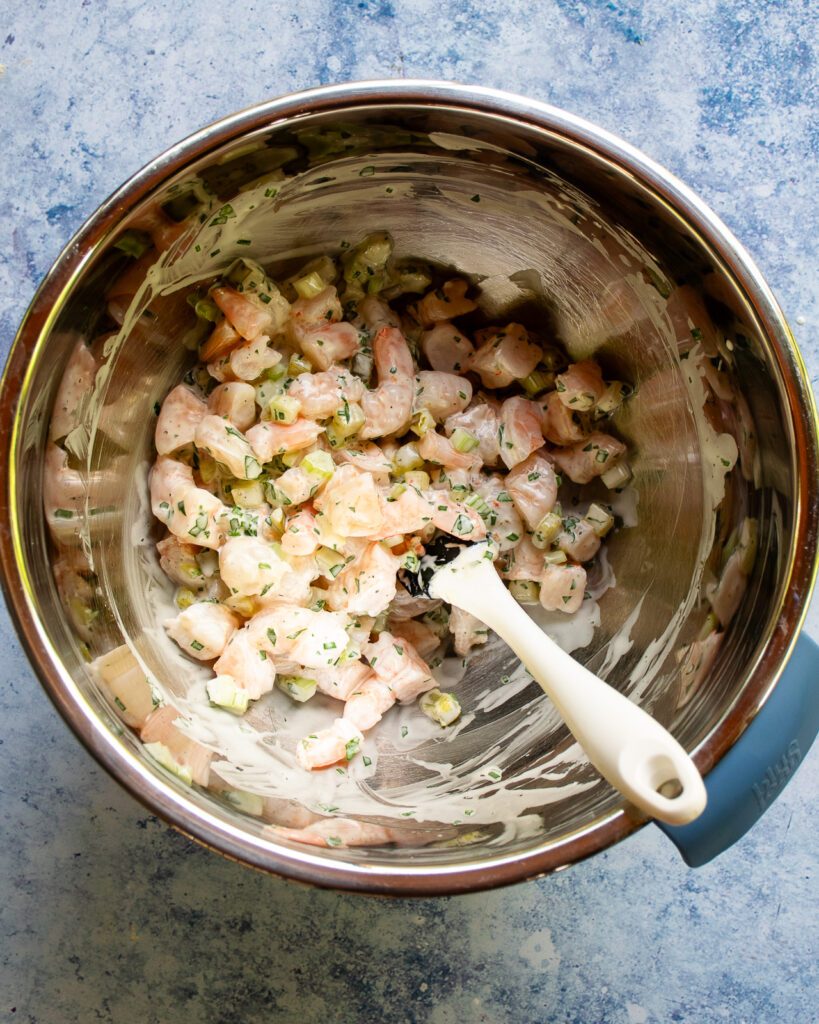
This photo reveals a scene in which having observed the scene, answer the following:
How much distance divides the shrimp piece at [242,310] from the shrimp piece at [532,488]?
0.42 metres

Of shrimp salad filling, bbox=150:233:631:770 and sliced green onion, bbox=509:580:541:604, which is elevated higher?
shrimp salad filling, bbox=150:233:631:770

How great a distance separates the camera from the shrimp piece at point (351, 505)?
4.14ft

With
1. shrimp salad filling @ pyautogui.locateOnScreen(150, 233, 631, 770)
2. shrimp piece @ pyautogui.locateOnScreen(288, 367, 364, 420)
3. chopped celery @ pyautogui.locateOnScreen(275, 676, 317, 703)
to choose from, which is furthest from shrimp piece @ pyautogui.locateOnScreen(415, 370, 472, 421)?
chopped celery @ pyautogui.locateOnScreen(275, 676, 317, 703)

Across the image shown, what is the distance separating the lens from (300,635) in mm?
1279

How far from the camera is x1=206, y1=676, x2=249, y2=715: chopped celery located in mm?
1274

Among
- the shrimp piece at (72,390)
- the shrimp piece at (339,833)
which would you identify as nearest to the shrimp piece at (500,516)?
the shrimp piece at (339,833)

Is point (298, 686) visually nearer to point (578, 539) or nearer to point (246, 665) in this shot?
point (246, 665)

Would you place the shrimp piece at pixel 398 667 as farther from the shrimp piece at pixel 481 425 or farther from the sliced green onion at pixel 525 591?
the shrimp piece at pixel 481 425

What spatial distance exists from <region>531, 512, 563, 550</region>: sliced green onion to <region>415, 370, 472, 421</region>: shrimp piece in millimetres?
205

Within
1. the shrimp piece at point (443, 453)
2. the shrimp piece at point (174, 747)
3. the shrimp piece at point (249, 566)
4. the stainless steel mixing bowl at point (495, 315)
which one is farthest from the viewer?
the shrimp piece at point (443, 453)

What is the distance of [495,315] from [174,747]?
2.48 ft

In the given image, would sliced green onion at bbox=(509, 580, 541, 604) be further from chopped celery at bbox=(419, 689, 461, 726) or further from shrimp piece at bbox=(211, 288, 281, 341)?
shrimp piece at bbox=(211, 288, 281, 341)

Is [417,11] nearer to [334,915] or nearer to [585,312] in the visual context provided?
[585,312]

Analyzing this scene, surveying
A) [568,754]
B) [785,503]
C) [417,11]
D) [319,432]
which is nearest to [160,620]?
[319,432]
